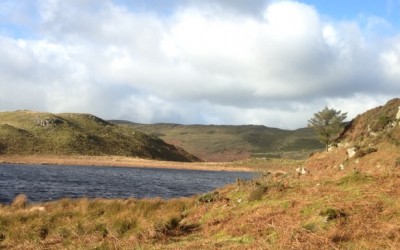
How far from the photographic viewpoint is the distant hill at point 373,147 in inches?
881

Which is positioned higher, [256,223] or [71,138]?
[71,138]

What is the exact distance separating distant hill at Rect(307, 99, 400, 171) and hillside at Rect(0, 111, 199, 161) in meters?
108

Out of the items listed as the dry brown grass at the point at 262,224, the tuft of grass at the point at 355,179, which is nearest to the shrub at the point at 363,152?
the dry brown grass at the point at 262,224

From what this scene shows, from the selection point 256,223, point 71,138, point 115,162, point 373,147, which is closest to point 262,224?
point 256,223

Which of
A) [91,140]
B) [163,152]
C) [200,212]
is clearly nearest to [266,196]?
[200,212]

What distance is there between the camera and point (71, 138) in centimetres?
14650

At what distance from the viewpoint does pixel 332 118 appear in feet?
208

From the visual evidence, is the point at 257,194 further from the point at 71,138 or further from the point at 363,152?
the point at 71,138

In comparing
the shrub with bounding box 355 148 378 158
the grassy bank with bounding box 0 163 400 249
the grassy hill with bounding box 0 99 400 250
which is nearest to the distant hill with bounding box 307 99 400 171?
the shrub with bounding box 355 148 378 158

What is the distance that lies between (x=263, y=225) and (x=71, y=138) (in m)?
144

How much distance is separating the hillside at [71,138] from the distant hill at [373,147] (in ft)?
353

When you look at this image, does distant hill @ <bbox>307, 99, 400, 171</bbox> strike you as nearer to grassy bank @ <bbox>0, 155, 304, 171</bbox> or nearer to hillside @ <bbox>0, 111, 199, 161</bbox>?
grassy bank @ <bbox>0, 155, 304, 171</bbox>

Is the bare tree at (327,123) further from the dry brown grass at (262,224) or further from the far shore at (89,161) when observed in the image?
the far shore at (89,161)

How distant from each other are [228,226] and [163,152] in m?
176
